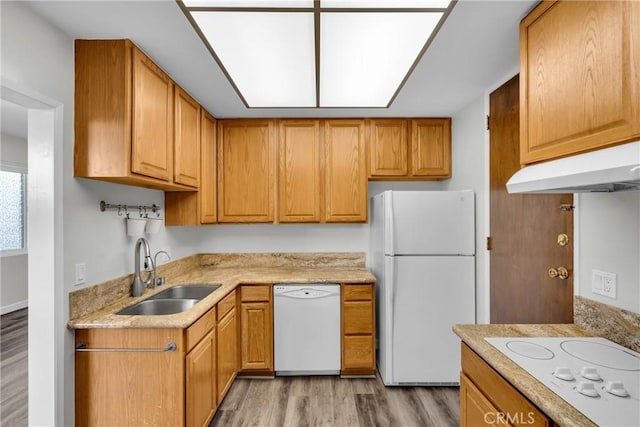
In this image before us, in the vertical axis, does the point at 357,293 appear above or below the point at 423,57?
below

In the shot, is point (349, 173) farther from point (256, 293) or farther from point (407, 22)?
point (407, 22)

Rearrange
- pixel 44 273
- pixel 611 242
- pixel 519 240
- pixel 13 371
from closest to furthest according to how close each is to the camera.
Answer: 1. pixel 611 242
2. pixel 44 273
3. pixel 519 240
4. pixel 13 371

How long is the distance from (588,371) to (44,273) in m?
2.27

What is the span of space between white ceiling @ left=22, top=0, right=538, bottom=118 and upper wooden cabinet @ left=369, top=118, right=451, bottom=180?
1.32 feet

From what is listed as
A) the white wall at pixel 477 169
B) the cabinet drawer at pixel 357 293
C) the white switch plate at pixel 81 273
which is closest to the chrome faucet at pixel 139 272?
the white switch plate at pixel 81 273

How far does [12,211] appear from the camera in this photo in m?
4.38

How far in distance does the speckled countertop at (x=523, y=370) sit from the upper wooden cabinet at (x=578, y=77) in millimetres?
793

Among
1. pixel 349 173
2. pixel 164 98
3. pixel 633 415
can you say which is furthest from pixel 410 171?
pixel 633 415

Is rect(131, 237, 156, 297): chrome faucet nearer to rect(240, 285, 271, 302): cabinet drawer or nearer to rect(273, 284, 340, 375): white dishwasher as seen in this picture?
rect(240, 285, 271, 302): cabinet drawer

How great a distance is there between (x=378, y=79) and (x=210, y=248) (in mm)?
2361

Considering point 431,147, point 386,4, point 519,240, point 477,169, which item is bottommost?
point 519,240

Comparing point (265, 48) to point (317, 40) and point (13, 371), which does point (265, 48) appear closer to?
point (317, 40)

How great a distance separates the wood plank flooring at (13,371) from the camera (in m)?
2.14

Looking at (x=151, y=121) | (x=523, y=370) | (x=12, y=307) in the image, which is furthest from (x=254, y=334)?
(x=12, y=307)
